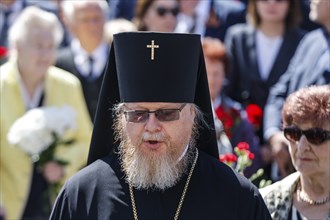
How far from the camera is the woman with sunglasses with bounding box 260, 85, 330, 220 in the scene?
571cm

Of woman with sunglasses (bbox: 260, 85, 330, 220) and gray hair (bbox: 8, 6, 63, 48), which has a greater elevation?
gray hair (bbox: 8, 6, 63, 48)

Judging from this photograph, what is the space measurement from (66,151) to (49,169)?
10.8 inches

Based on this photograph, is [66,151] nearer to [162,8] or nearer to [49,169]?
[49,169]

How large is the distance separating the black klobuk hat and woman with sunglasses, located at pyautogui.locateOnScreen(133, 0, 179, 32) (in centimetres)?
372

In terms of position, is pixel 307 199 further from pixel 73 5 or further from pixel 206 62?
pixel 73 5

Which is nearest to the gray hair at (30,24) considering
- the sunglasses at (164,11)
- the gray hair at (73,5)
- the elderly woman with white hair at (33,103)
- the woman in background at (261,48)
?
the elderly woman with white hair at (33,103)

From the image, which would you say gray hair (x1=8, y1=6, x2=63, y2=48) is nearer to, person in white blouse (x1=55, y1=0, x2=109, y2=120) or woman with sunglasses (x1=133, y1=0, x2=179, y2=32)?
person in white blouse (x1=55, y1=0, x2=109, y2=120)

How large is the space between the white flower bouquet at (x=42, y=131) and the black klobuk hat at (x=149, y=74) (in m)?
2.52

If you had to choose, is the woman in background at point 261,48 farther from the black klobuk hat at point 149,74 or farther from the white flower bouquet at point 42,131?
the black klobuk hat at point 149,74

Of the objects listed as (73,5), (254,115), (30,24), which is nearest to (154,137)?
(254,115)

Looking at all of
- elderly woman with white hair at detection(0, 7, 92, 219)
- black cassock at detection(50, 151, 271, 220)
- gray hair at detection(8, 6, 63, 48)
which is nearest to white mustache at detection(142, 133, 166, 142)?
black cassock at detection(50, 151, 271, 220)

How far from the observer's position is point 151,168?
5059mm

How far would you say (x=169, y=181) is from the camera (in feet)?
16.6

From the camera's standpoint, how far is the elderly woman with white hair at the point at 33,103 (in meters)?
7.97
